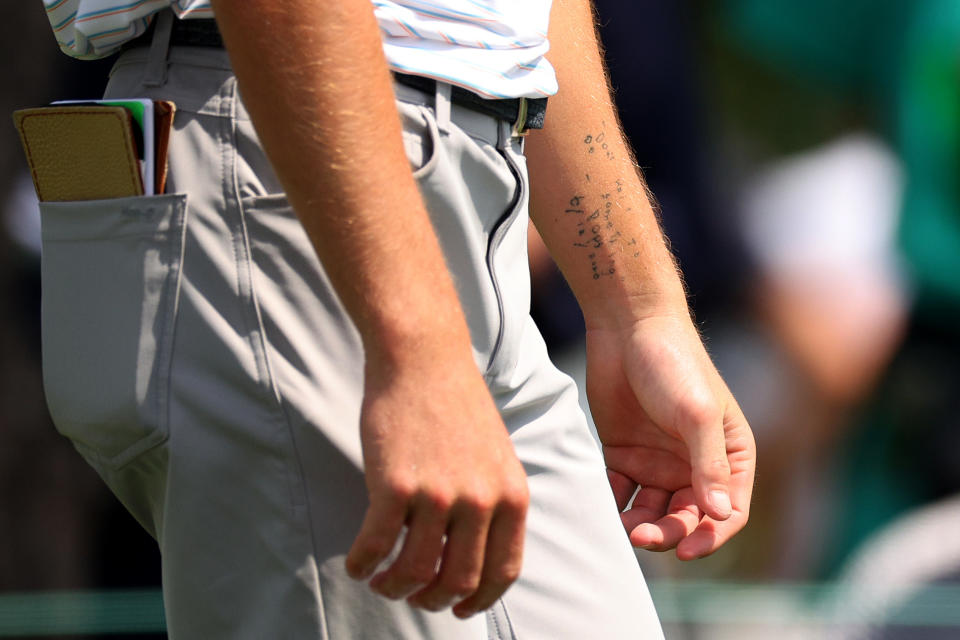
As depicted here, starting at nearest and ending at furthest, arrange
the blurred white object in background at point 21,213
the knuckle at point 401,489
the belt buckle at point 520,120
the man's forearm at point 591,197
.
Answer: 1. the knuckle at point 401,489
2. the belt buckle at point 520,120
3. the man's forearm at point 591,197
4. the blurred white object in background at point 21,213

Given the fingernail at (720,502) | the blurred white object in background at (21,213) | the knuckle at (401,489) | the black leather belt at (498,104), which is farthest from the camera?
the blurred white object in background at (21,213)

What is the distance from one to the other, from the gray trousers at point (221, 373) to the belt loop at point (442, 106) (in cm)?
2

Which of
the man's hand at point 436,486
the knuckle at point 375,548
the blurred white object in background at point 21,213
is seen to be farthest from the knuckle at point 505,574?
the blurred white object in background at point 21,213

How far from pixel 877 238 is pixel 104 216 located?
337 cm

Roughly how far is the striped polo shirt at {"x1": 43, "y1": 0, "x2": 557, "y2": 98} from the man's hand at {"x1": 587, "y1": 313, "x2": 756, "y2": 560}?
0.44 m

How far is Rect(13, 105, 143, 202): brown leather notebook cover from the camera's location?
3.62ft

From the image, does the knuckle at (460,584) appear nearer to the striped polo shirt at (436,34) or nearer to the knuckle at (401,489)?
the knuckle at (401,489)

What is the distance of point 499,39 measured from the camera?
50.0 inches

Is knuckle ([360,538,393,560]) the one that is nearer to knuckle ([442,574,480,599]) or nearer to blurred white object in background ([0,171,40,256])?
knuckle ([442,574,480,599])

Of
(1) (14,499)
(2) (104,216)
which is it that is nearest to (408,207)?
(2) (104,216)

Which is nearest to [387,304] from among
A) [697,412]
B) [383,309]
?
[383,309]

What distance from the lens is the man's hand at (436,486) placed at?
3.24ft

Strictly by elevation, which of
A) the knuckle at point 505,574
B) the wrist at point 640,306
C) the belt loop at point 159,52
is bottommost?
the wrist at point 640,306

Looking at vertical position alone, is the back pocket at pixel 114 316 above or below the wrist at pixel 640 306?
above
